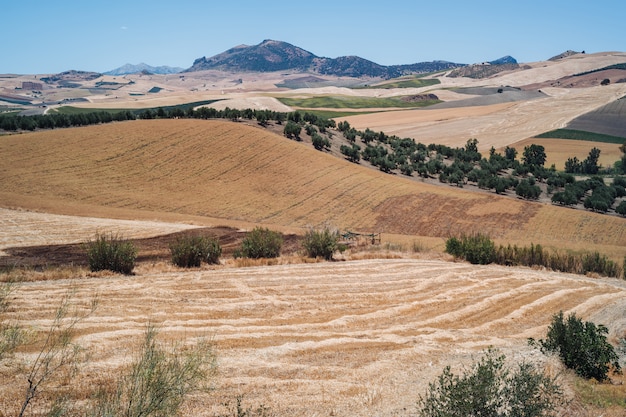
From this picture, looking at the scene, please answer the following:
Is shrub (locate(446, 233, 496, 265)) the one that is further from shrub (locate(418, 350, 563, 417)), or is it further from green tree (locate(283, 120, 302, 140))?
green tree (locate(283, 120, 302, 140))

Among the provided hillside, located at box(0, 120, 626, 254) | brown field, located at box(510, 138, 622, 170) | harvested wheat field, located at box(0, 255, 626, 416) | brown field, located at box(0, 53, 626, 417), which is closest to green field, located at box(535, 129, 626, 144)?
brown field, located at box(510, 138, 622, 170)

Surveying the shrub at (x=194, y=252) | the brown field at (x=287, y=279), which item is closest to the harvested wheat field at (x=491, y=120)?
the brown field at (x=287, y=279)

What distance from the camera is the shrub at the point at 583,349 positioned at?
14906 mm

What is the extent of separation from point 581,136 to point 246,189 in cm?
9267

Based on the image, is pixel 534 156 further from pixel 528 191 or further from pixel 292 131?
pixel 292 131

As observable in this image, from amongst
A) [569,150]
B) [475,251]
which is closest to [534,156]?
[569,150]

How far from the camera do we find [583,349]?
15.0m

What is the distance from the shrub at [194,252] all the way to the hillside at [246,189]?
23356mm

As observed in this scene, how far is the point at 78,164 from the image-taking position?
62.6 m

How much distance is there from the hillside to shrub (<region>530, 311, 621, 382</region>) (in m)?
29.8

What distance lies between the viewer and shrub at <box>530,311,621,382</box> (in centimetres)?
1491

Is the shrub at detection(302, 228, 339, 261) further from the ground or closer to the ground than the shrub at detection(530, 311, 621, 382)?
closer to the ground

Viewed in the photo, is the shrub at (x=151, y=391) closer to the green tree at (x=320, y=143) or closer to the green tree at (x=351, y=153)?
the green tree at (x=351, y=153)

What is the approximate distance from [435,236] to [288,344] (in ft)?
122
